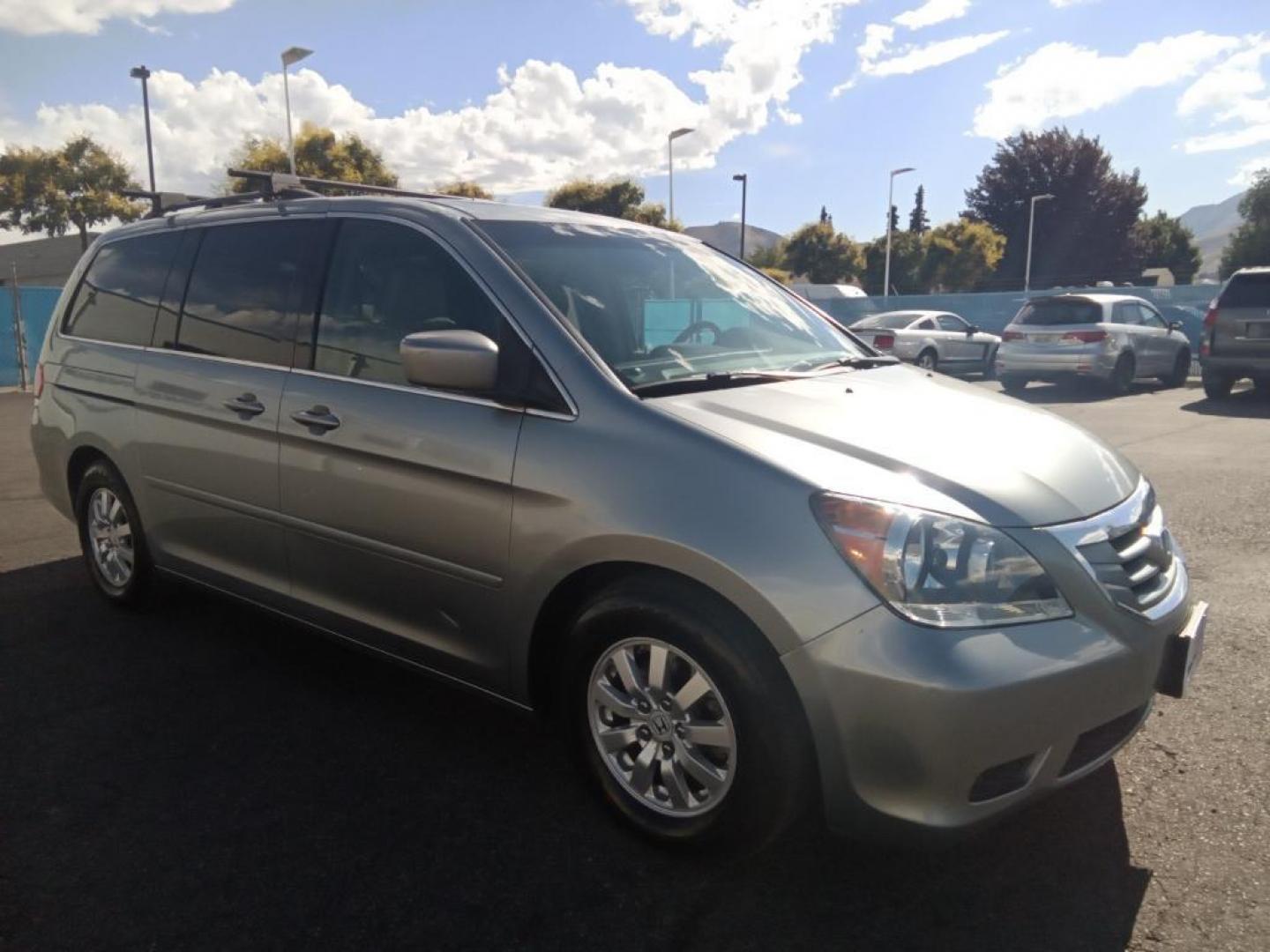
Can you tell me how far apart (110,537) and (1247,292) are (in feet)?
44.7

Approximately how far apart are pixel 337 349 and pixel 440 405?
63 cm

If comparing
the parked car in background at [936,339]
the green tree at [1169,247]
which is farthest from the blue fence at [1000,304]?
the green tree at [1169,247]

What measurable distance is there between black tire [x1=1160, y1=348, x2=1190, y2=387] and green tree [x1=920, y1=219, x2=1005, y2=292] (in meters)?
41.4

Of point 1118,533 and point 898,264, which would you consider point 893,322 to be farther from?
point 898,264

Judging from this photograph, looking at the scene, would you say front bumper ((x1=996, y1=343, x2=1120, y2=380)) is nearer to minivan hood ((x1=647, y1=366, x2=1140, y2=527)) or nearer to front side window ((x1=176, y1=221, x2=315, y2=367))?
minivan hood ((x1=647, y1=366, x2=1140, y2=527))

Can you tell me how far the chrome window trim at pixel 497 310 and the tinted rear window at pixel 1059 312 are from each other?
1324cm

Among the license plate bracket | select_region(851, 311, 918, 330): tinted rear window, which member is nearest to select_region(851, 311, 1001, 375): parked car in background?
select_region(851, 311, 918, 330): tinted rear window

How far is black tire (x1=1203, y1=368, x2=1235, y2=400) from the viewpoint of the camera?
13141mm

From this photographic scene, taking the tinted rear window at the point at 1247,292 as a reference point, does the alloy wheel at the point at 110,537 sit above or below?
below

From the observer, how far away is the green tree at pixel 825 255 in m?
58.0

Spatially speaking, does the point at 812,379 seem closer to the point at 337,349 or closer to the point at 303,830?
the point at 337,349

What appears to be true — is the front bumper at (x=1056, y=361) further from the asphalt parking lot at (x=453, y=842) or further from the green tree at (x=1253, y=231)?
the green tree at (x=1253, y=231)

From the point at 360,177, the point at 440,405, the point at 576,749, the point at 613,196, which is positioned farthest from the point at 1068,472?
the point at 613,196

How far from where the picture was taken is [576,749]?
2.76m
